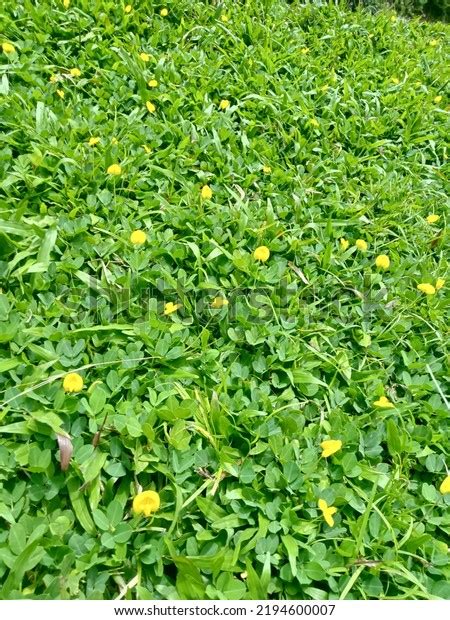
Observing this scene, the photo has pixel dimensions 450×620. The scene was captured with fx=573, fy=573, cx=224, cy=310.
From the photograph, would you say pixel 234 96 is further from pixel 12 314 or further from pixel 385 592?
pixel 385 592

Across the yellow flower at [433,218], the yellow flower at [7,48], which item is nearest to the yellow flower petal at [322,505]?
the yellow flower at [433,218]

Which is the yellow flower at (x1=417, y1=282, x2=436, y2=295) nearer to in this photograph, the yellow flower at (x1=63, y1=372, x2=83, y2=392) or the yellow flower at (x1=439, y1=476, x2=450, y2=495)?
the yellow flower at (x1=439, y1=476, x2=450, y2=495)

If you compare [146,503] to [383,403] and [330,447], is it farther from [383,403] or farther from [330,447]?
[383,403]

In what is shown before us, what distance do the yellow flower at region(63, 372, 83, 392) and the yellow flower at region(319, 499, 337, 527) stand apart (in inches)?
26.5

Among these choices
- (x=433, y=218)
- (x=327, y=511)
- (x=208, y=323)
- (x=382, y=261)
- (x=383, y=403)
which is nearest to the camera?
(x=327, y=511)

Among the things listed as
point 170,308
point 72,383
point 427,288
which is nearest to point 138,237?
point 170,308

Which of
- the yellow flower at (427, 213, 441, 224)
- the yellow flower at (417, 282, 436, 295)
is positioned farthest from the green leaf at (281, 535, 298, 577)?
the yellow flower at (427, 213, 441, 224)

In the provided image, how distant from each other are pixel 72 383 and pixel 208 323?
51 cm

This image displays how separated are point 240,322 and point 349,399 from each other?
41cm

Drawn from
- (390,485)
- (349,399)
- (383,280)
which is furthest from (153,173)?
(390,485)

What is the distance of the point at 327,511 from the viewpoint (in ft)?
4.58

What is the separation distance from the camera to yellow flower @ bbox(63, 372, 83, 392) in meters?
1.46

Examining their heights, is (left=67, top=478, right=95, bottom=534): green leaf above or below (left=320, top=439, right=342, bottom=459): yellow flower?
below

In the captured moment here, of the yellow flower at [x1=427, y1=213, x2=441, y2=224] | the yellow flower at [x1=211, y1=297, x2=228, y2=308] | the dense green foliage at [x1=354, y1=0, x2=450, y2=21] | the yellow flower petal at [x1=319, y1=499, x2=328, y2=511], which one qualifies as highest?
the dense green foliage at [x1=354, y1=0, x2=450, y2=21]
